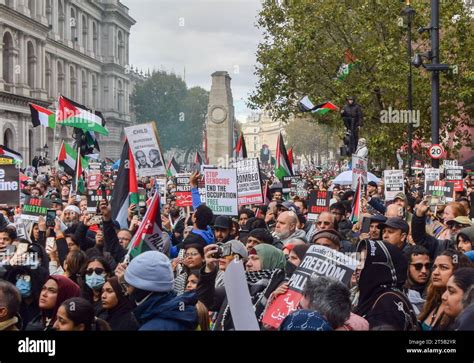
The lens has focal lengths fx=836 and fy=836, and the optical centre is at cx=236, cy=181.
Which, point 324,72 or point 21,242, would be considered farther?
point 324,72

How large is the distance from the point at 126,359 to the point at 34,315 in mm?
2452

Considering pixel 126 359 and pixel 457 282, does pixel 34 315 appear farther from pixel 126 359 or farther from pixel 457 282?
pixel 457 282

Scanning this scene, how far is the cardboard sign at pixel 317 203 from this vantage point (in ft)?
39.5

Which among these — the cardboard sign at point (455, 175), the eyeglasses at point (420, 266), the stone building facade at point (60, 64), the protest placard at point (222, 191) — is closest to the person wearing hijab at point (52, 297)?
the eyeglasses at point (420, 266)

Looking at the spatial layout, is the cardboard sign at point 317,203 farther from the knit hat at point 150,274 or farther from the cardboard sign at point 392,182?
the knit hat at point 150,274

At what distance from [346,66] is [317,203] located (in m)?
15.4

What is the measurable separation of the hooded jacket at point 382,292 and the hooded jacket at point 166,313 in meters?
1.02

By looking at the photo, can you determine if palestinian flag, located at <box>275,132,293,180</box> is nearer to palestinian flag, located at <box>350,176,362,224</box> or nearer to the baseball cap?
palestinian flag, located at <box>350,176,362,224</box>

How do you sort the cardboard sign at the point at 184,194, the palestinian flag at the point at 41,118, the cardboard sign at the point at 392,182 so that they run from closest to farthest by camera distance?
the cardboard sign at the point at 392,182 → the cardboard sign at the point at 184,194 → the palestinian flag at the point at 41,118

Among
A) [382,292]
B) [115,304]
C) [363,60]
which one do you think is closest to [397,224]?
[382,292]

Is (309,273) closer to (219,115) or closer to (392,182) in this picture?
(392,182)

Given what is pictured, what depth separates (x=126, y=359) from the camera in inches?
154

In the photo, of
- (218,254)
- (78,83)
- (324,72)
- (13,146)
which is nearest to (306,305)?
(218,254)

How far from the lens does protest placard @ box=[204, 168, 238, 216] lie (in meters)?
10.5
